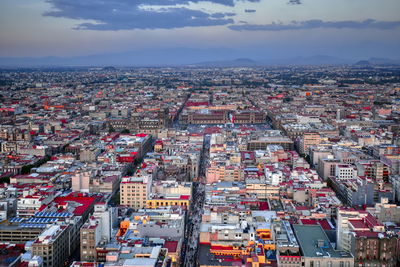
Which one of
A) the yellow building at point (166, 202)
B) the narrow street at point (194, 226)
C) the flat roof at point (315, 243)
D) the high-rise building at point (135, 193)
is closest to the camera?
the flat roof at point (315, 243)

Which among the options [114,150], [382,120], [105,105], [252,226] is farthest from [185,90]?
[252,226]

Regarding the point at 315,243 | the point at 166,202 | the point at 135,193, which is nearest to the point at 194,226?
the point at 166,202

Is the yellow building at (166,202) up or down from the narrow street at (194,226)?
up

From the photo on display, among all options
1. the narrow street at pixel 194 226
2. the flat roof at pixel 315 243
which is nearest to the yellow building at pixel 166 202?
the narrow street at pixel 194 226

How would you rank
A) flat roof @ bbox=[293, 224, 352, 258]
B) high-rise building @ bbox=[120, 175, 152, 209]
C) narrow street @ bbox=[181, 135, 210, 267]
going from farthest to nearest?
high-rise building @ bbox=[120, 175, 152, 209] → narrow street @ bbox=[181, 135, 210, 267] → flat roof @ bbox=[293, 224, 352, 258]

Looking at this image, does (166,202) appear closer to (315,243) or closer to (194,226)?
(194,226)

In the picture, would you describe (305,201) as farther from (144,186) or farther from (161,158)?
(161,158)

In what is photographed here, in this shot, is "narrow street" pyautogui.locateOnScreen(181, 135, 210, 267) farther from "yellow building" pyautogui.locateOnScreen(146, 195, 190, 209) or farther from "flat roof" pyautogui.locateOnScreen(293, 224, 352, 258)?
"flat roof" pyautogui.locateOnScreen(293, 224, 352, 258)

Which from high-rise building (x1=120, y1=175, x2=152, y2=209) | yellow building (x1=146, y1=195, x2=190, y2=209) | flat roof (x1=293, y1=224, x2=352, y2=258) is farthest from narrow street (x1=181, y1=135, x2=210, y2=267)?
flat roof (x1=293, y1=224, x2=352, y2=258)

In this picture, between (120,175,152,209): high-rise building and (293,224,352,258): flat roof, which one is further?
(120,175,152,209): high-rise building

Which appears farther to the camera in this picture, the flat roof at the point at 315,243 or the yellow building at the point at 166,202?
the yellow building at the point at 166,202

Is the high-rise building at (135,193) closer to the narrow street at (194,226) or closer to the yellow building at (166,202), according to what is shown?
the yellow building at (166,202)
